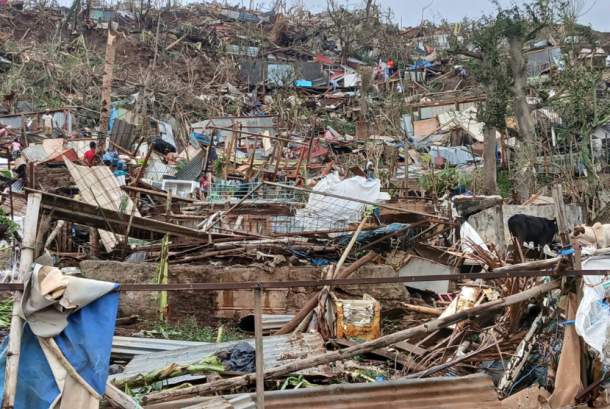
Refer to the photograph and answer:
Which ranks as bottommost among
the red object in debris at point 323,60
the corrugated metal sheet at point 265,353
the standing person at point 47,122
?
the corrugated metal sheet at point 265,353

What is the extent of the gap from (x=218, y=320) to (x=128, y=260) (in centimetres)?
159

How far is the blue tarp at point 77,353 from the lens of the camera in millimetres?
3199

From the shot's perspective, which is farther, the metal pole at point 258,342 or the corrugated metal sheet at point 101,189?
the corrugated metal sheet at point 101,189

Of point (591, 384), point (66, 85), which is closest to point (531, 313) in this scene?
point (591, 384)

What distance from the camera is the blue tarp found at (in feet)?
10.5

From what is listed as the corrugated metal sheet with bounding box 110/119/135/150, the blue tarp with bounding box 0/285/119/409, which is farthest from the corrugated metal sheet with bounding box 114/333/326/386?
the corrugated metal sheet with bounding box 110/119/135/150

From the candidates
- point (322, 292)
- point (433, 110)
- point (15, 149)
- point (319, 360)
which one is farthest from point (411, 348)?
point (433, 110)

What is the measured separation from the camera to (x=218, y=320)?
26.9 ft

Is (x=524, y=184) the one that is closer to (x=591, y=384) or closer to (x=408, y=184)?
(x=408, y=184)

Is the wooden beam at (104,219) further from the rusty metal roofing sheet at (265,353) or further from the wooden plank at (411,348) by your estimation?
the wooden plank at (411,348)

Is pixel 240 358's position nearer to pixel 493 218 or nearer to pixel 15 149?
pixel 493 218

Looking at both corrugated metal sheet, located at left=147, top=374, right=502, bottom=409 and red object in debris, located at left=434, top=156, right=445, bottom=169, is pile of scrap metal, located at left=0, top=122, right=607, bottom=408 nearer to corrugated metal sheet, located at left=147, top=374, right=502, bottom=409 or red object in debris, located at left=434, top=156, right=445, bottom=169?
corrugated metal sheet, located at left=147, top=374, right=502, bottom=409

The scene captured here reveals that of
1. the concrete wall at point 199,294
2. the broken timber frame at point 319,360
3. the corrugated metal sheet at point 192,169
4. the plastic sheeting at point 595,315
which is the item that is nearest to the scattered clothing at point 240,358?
the broken timber frame at point 319,360

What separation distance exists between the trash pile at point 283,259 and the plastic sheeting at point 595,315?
13 millimetres
